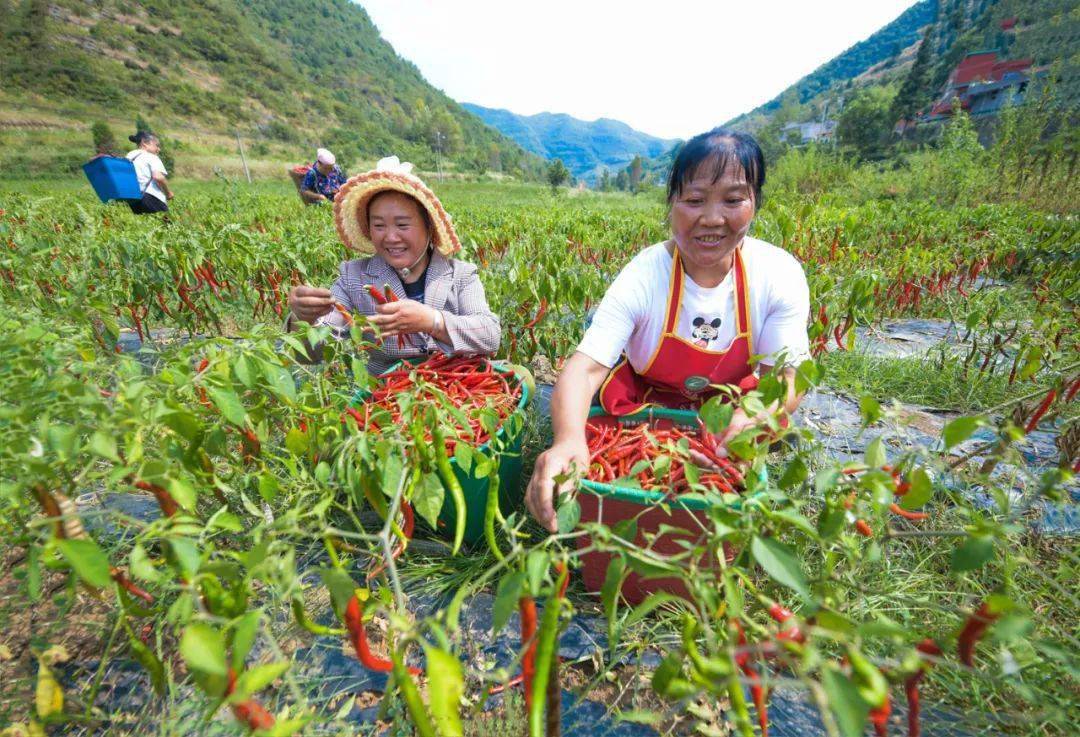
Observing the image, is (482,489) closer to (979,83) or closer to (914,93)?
(979,83)

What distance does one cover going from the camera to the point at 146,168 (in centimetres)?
639

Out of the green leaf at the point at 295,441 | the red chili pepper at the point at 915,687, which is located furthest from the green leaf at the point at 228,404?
the red chili pepper at the point at 915,687

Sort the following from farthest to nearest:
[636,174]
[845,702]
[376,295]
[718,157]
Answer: [636,174]
[376,295]
[718,157]
[845,702]

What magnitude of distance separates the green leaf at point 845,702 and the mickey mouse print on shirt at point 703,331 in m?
1.39

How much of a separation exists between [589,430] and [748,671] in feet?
2.81

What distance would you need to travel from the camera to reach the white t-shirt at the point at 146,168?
6227 mm

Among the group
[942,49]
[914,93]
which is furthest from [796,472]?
[942,49]

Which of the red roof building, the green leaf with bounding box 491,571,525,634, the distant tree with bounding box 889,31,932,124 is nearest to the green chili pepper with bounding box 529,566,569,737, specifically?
the green leaf with bounding box 491,571,525,634

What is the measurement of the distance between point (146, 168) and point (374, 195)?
6549 mm

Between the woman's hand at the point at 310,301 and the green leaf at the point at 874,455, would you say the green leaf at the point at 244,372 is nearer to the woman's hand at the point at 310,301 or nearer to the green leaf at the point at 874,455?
the woman's hand at the point at 310,301

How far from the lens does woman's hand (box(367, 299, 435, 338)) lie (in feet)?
5.65

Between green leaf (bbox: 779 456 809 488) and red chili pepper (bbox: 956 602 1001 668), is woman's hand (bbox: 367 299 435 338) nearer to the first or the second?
green leaf (bbox: 779 456 809 488)

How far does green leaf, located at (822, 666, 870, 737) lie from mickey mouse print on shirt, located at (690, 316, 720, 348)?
4.57ft

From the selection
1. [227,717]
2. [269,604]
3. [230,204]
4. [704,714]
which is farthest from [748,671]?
[230,204]
